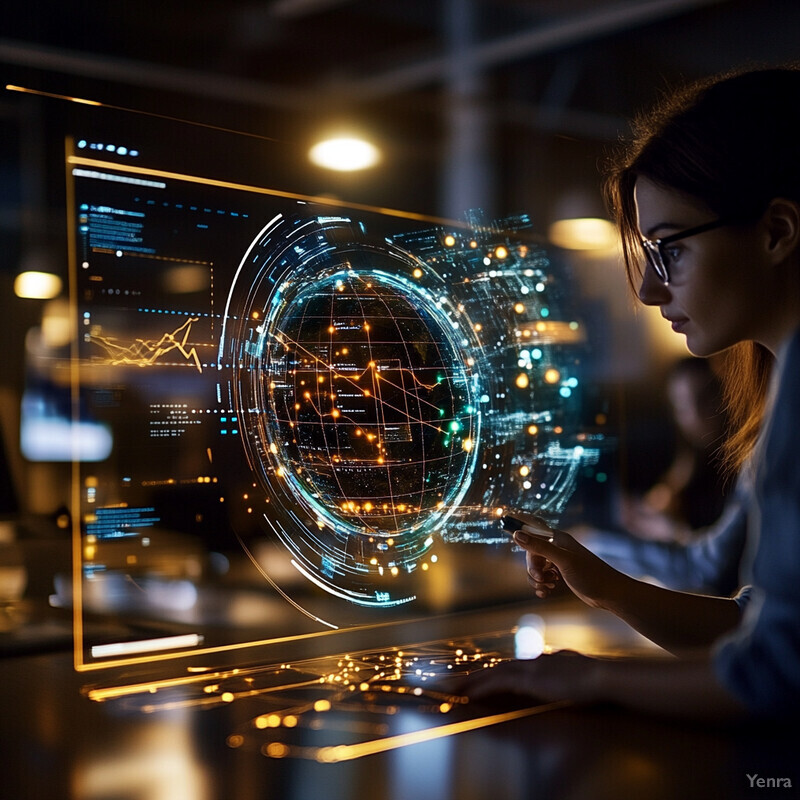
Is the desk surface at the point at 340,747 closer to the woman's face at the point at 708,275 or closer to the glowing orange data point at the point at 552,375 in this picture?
the woman's face at the point at 708,275

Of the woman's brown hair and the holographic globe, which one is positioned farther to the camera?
the holographic globe

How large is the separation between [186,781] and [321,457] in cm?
46

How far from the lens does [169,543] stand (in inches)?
43.5

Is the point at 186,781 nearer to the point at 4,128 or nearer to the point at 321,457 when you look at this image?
the point at 321,457

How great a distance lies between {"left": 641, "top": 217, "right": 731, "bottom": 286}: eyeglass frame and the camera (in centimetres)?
96

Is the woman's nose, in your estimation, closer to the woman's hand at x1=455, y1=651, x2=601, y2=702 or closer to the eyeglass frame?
the eyeglass frame

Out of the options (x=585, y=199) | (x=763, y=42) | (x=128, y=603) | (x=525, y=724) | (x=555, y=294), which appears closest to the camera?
(x=525, y=724)

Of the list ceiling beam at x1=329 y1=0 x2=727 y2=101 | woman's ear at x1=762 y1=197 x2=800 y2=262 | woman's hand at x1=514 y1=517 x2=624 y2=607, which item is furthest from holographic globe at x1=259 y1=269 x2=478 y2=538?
ceiling beam at x1=329 y1=0 x2=727 y2=101

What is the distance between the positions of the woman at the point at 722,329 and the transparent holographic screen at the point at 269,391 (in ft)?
0.66

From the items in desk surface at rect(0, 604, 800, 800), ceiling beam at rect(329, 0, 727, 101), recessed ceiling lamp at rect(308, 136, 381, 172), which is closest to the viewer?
desk surface at rect(0, 604, 800, 800)

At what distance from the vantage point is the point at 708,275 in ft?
3.22

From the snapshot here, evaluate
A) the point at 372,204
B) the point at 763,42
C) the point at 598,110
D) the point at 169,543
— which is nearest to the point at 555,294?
the point at 372,204

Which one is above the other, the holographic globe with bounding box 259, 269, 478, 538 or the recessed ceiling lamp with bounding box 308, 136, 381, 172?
the recessed ceiling lamp with bounding box 308, 136, 381, 172

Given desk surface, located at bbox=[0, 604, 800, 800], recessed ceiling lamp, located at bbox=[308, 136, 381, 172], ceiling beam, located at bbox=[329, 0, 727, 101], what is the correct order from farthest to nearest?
ceiling beam, located at bbox=[329, 0, 727, 101]
recessed ceiling lamp, located at bbox=[308, 136, 381, 172]
desk surface, located at bbox=[0, 604, 800, 800]
